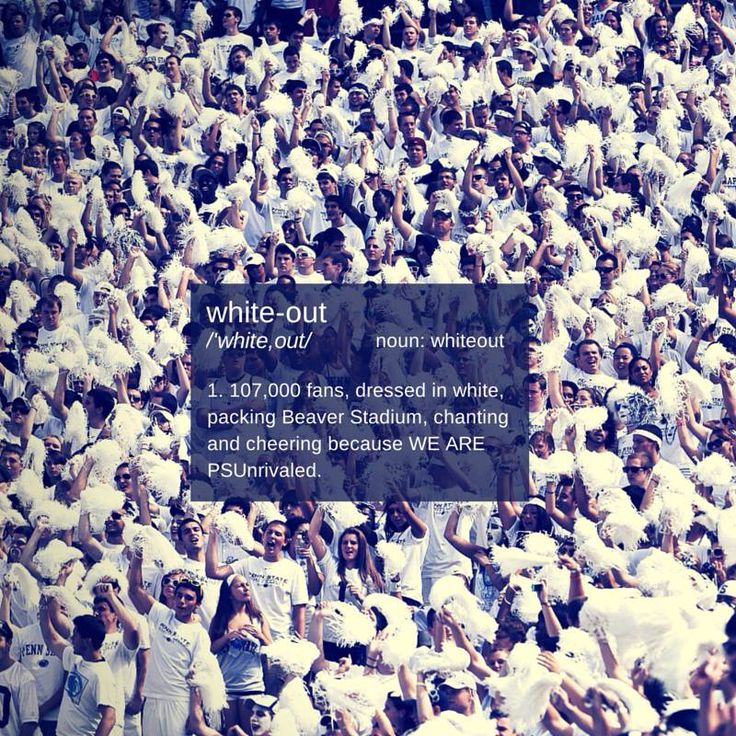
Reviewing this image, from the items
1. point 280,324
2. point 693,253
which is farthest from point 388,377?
point 693,253

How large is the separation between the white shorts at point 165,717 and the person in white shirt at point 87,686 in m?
0.09

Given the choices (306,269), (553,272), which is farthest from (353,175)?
(553,272)

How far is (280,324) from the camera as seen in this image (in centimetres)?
424

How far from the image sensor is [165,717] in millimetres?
3963

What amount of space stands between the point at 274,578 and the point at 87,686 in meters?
0.68

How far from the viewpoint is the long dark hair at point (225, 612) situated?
13.2 ft

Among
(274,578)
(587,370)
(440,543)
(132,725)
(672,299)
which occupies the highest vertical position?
(672,299)

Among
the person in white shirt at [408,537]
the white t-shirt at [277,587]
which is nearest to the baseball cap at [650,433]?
the person in white shirt at [408,537]

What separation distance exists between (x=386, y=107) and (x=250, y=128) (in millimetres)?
490

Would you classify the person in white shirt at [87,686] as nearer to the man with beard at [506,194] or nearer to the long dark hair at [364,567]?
the long dark hair at [364,567]

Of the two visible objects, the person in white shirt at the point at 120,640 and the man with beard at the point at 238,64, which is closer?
the person in white shirt at the point at 120,640

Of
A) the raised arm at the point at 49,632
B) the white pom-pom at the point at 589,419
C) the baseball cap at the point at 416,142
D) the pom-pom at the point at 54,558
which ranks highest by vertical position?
the baseball cap at the point at 416,142

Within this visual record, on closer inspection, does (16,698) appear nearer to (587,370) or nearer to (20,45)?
(587,370)

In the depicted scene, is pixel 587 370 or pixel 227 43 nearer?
pixel 587 370
